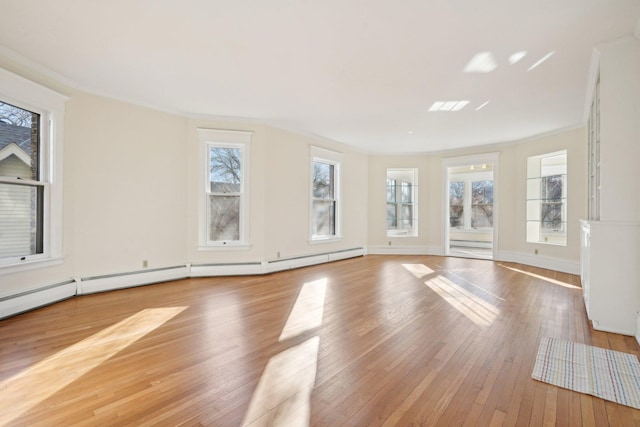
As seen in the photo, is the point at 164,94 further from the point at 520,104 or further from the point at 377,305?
the point at 520,104

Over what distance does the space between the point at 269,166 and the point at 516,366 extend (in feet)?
14.5

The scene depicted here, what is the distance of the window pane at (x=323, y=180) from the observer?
666 cm

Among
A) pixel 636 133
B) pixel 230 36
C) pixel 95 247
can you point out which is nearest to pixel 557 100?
pixel 636 133

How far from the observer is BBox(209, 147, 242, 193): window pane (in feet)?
17.2

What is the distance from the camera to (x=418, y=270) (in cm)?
589

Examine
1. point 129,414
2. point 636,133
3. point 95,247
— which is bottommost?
point 129,414

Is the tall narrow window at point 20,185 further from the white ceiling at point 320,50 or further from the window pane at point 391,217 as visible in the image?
the window pane at point 391,217

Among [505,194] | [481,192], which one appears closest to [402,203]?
[505,194]

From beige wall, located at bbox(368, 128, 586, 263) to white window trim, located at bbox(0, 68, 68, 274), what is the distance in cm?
621

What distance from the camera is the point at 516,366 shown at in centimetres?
226

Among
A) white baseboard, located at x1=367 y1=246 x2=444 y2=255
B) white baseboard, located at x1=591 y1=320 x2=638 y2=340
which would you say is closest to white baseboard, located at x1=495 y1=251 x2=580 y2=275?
white baseboard, located at x1=367 y1=246 x2=444 y2=255

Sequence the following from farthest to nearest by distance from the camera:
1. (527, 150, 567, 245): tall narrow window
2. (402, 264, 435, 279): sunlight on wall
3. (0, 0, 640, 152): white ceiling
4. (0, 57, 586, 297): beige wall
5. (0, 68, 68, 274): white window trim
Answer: (527, 150, 567, 245): tall narrow window → (402, 264, 435, 279): sunlight on wall → (0, 57, 586, 297): beige wall → (0, 68, 68, 274): white window trim → (0, 0, 640, 152): white ceiling

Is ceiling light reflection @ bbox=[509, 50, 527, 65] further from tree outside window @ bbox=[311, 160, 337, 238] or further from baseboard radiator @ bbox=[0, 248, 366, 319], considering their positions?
baseboard radiator @ bbox=[0, 248, 366, 319]

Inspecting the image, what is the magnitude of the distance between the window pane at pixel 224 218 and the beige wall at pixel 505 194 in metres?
3.87
